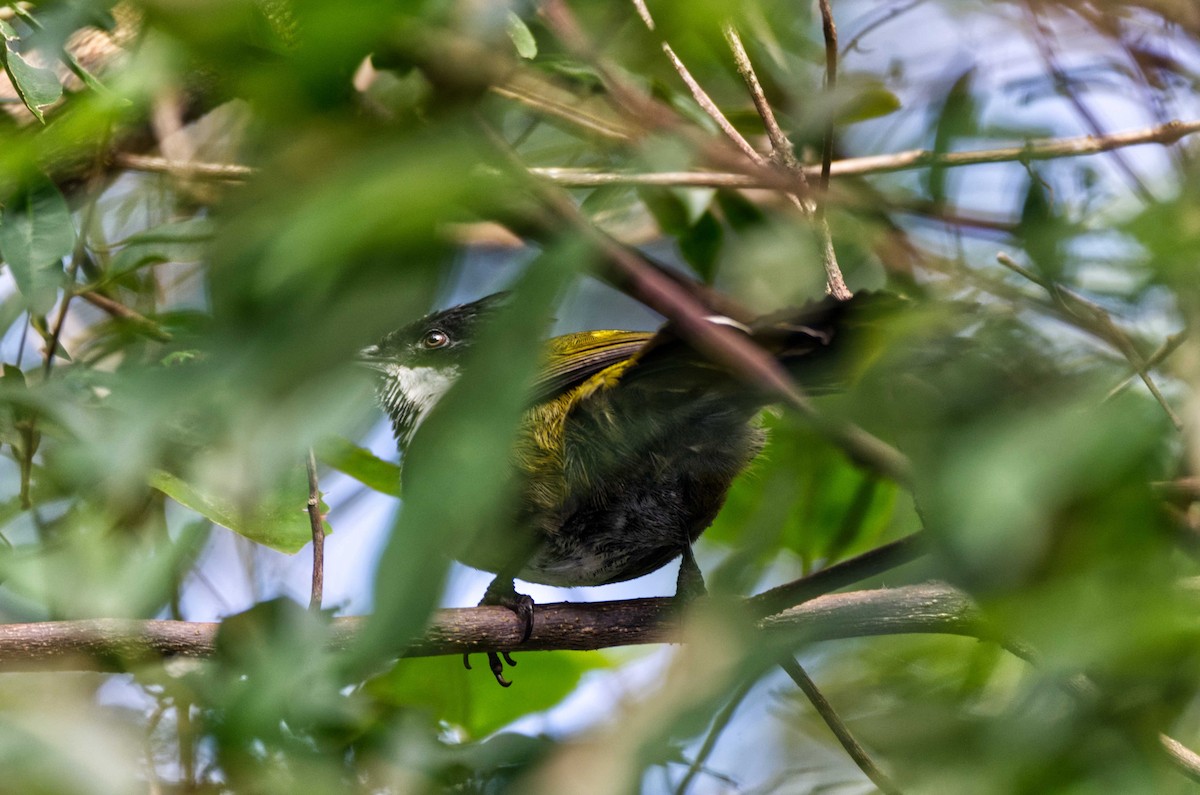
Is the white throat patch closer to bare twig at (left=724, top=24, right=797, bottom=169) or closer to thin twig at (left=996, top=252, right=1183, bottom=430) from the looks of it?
bare twig at (left=724, top=24, right=797, bottom=169)

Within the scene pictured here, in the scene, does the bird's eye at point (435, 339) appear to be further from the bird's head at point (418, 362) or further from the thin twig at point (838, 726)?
the thin twig at point (838, 726)

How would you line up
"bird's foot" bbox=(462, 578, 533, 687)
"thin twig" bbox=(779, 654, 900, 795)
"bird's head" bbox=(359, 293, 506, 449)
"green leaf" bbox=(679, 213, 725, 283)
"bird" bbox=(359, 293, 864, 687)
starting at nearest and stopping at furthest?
"thin twig" bbox=(779, 654, 900, 795) < "bird" bbox=(359, 293, 864, 687) < "bird's foot" bbox=(462, 578, 533, 687) < "green leaf" bbox=(679, 213, 725, 283) < "bird's head" bbox=(359, 293, 506, 449)

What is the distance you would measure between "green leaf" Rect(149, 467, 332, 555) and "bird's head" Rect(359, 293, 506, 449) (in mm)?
1242

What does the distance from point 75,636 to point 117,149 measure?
192cm

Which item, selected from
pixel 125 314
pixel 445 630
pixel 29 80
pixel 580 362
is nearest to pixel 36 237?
pixel 29 80

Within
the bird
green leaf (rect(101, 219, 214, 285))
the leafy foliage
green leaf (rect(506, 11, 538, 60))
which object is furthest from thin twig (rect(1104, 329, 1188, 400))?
green leaf (rect(101, 219, 214, 285))

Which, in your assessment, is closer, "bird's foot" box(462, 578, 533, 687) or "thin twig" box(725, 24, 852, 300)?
"thin twig" box(725, 24, 852, 300)

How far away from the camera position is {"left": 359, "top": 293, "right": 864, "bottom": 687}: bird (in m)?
2.79

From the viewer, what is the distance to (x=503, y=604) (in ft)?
10.0

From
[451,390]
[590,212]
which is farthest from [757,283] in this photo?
[451,390]

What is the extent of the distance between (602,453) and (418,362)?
3.30 feet

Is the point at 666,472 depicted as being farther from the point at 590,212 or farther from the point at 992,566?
the point at 992,566

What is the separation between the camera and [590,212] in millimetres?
1702

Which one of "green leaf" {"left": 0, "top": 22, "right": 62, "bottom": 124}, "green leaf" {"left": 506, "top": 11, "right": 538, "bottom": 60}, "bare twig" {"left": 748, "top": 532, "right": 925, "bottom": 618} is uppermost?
"green leaf" {"left": 0, "top": 22, "right": 62, "bottom": 124}
